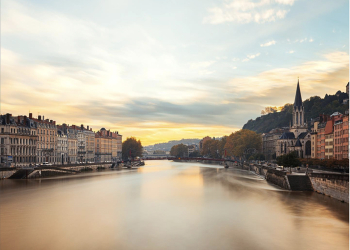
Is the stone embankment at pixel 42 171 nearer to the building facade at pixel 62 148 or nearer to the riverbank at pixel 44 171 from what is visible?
the riverbank at pixel 44 171

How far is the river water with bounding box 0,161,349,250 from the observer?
24875 mm

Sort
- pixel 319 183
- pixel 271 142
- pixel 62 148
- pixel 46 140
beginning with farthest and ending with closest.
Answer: pixel 271 142 < pixel 62 148 < pixel 46 140 < pixel 319 183

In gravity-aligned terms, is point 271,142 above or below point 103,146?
above

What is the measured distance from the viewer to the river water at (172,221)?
24.9 m

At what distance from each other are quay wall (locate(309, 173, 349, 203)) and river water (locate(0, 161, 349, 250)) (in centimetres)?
81

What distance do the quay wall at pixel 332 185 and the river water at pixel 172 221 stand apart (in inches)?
31.7

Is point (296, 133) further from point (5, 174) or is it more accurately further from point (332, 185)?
point (5, 174)

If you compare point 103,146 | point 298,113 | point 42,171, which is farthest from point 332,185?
point 103,146

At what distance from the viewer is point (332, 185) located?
1481 inches

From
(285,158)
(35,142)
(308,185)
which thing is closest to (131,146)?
(35,142)

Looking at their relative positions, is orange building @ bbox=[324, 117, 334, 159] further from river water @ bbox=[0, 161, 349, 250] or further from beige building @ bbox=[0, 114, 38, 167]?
beige building @ bbox=[0, 114, 38, 167]

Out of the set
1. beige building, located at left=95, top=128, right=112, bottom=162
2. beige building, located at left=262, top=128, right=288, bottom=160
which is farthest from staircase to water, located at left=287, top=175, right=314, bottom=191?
beige building, located at left=95, top=128, right=112, bottom=162

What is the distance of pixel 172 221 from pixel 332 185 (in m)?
17.4

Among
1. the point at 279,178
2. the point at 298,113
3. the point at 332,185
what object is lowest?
the point at 279,178
